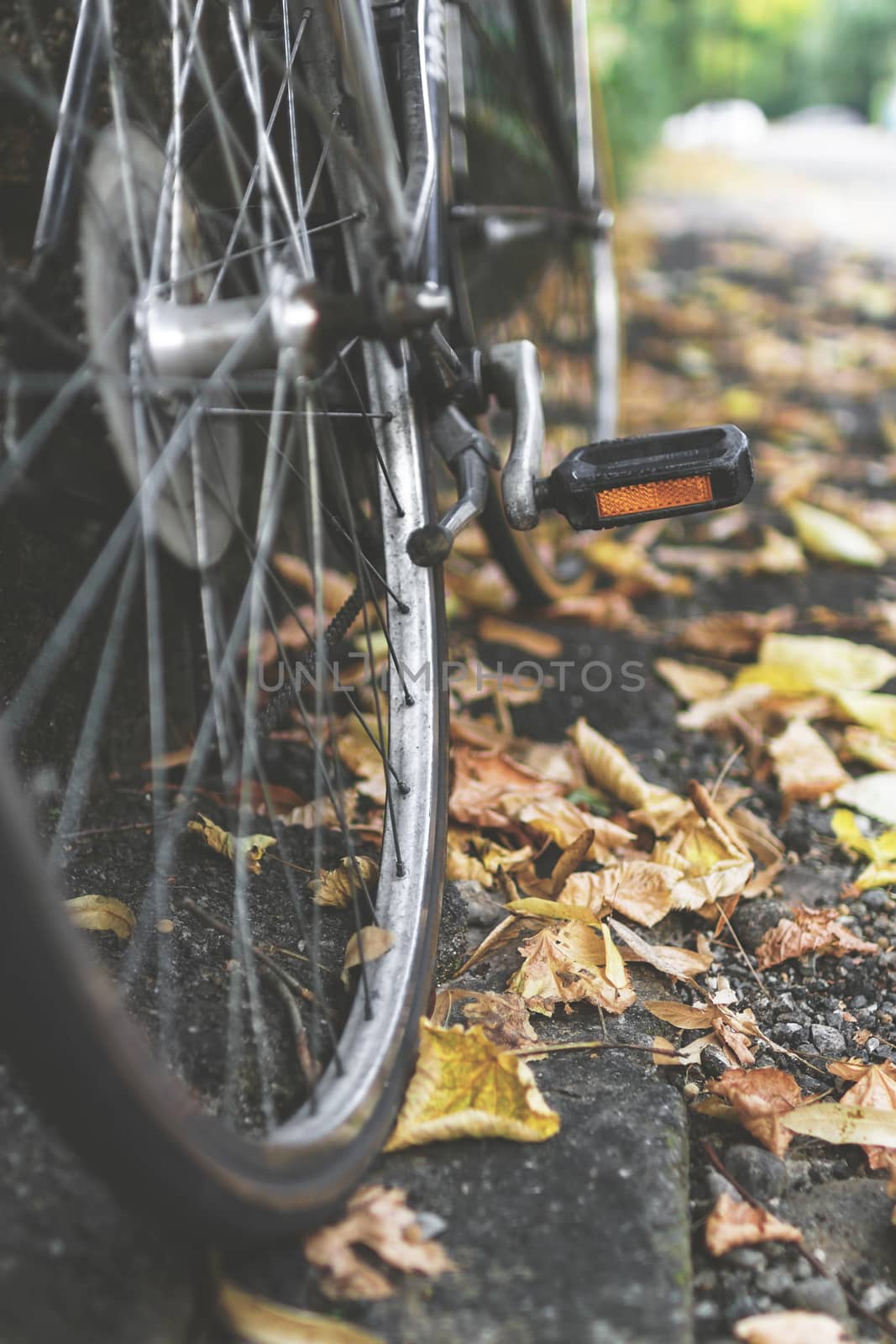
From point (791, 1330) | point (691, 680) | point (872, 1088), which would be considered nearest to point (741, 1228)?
point (791, 1330)

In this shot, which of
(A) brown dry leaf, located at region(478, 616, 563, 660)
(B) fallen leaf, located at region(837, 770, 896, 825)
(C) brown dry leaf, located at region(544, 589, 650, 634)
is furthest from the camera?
(C) brown dry leaf, located at region(544, 589, 650, 634)

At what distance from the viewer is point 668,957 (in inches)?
46.0

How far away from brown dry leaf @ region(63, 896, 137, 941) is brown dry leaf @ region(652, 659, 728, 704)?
98 centimetres

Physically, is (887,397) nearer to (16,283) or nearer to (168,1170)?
(16,283)

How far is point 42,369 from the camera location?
0.97 metres

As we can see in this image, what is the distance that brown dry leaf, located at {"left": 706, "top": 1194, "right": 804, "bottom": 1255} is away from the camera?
0.86 m

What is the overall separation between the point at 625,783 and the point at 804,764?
0.87ft

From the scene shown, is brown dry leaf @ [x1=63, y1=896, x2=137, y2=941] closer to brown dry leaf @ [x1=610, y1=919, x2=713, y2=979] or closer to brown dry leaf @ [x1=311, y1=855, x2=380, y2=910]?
brown dry leaf @ [x1=311, y1=855, x2=380, y2=910]

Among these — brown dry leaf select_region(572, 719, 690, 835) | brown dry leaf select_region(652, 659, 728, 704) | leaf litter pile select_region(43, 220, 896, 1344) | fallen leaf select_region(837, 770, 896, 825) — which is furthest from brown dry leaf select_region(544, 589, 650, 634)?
fallen leaf select_region(837, 770, 896, 825)

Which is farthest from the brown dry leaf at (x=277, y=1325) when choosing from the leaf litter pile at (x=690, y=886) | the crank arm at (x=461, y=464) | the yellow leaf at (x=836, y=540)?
the yellow leaf at (x=836, y=540)

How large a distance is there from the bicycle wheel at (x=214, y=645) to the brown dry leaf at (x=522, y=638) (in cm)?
47

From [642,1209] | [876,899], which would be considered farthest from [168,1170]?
[876,899]

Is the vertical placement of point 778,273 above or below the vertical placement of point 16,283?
below

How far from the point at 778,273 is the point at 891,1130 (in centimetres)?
417
